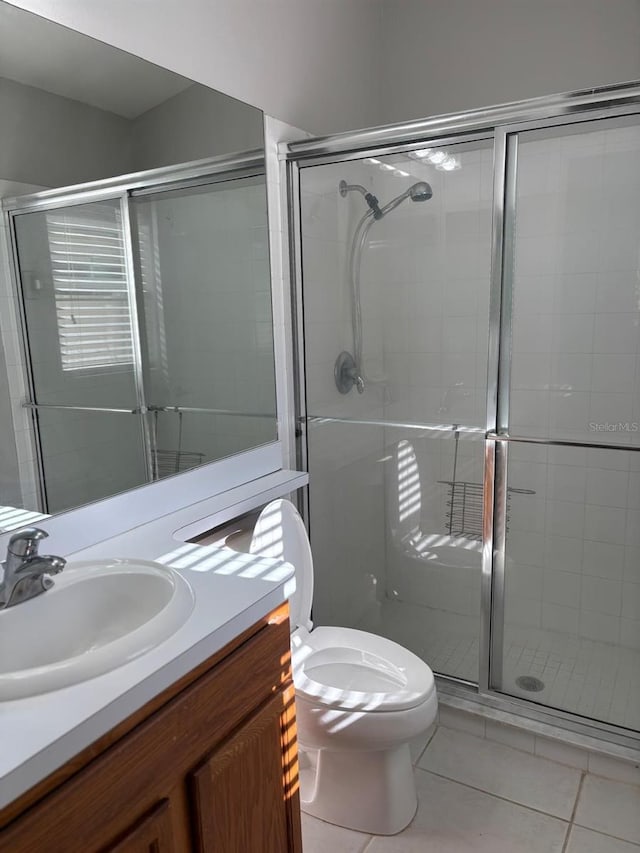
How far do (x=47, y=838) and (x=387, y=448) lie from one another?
1.90 m

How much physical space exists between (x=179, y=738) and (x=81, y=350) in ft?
2.92

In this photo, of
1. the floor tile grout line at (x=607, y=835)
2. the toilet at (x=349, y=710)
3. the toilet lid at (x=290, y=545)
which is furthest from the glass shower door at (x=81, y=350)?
the floor tile grout line at (x=607, y=835)

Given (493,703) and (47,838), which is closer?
(47,838)

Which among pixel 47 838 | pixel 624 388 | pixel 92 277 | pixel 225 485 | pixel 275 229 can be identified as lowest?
pixel 47 838

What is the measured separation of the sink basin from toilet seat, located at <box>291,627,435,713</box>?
612mm

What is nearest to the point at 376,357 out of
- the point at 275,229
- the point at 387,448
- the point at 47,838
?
the point at 387,448

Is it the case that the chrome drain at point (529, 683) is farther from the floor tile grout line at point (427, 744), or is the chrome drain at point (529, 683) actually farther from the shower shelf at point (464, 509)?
the shower shelf at point (464, 509)

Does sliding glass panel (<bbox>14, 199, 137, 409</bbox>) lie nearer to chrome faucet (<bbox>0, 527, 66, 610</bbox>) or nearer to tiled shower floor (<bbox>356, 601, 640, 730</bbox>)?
chrome faucet (<bbox>0, 527, 66, 610</bbox>)

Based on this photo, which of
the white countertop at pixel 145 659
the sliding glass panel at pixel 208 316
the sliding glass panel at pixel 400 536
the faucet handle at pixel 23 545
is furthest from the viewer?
the sliding glass panel at pixel 400 536

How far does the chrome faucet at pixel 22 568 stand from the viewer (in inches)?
45.8

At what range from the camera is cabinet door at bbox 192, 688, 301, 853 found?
1098mm

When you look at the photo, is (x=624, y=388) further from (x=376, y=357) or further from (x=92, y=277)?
(x=92, y=277)

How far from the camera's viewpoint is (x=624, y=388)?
2.12m

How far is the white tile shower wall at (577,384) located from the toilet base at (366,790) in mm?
738
